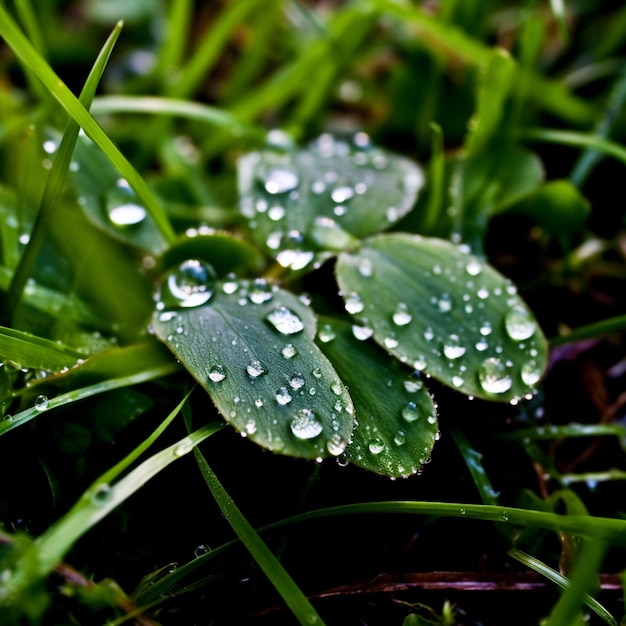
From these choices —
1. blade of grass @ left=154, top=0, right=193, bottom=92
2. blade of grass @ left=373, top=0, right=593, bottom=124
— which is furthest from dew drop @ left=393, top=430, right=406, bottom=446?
blade of grass @ left=154, top=0, right=193, bottom=92

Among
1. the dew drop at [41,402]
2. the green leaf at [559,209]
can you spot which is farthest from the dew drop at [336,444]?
the green leaf at [559,209]

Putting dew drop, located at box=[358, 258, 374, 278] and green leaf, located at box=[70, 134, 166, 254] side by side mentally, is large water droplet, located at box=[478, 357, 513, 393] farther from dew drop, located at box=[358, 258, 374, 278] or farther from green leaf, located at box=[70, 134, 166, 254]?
green leaf, located at box=[70, 134, 166, 254]

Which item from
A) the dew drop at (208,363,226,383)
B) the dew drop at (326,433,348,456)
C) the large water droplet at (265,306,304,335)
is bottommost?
the dew drop at (326,433,348,456)

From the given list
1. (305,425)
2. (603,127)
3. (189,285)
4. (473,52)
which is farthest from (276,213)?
(603,127)

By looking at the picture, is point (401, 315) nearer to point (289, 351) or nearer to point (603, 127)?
point (289, 351)

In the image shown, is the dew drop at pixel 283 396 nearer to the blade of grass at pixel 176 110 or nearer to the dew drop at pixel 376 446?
the dew drop at pixel 376 446

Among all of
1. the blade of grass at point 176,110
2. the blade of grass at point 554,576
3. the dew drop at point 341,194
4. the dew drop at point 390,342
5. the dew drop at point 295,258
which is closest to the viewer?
the blade of grass at point 554,576
